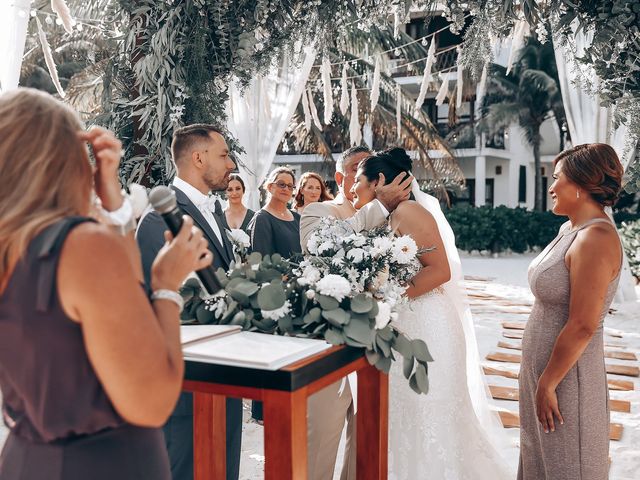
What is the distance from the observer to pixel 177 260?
154cm

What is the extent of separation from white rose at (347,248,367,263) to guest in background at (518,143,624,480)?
88 centimetres

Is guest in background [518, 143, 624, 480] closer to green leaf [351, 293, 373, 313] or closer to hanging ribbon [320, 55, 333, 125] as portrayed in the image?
green leaf [351, 293, 373, 313]

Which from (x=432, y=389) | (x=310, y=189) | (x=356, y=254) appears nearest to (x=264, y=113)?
(x=310, y=189)

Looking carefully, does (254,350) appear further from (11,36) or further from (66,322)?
(11,36)

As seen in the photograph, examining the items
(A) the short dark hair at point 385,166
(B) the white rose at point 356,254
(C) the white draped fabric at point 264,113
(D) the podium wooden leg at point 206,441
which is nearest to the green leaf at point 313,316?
(B) the white rose at point 356,254

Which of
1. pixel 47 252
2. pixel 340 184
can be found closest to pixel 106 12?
pixel 340 184

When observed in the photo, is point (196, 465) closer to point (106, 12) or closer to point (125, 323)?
point (125, 323)

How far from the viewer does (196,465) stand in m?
2.60

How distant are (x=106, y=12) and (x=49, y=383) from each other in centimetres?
406

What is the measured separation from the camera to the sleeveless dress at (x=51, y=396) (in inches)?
50.4

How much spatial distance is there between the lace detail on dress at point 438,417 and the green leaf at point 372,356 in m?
1.46

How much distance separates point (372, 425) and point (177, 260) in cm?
130

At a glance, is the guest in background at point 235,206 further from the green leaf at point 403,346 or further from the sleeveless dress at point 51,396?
the sleeveless dress at point 51,396

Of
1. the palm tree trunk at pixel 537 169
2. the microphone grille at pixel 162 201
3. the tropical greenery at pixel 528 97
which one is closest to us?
the microphone grille at pixel 162 201
